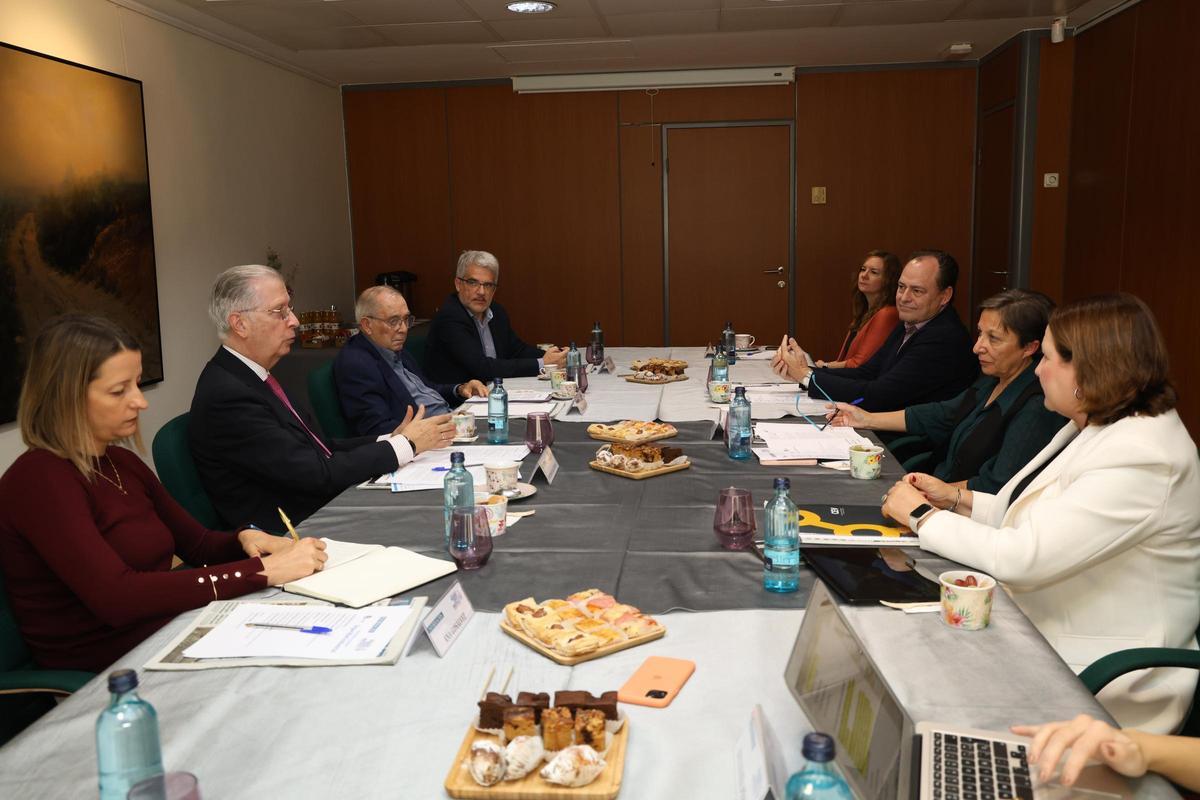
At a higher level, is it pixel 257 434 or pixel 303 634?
pixel 257 434

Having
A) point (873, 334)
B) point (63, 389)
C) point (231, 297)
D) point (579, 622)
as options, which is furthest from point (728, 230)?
point (579, 622)

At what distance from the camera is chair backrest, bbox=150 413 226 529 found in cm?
259

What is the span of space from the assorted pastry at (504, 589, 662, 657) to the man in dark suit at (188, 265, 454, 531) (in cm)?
112

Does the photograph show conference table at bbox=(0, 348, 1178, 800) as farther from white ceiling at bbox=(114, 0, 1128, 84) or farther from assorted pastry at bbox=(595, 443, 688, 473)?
white ceiling at bbox=(114, 0, 1128, 84)

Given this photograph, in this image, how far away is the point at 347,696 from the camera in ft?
4.73

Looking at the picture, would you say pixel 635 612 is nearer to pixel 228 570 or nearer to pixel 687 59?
pixel 228 570

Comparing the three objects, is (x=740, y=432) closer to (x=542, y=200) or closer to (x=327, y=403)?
(x=327, y=403)

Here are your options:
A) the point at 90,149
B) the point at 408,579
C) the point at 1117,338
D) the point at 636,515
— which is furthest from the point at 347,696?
the point at 90,149

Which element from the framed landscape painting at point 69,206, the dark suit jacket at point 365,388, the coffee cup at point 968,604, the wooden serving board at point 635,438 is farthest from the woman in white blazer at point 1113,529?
the framed landscape painting at point 69,206

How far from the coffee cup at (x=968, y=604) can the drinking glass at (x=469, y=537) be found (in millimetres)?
895

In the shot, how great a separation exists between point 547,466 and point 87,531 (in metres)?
1.20

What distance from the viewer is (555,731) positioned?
122 centimetres

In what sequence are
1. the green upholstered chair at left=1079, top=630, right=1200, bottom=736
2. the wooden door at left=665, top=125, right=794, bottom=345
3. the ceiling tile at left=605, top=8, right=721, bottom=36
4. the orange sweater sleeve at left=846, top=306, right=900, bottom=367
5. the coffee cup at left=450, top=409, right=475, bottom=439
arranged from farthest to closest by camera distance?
the wooden door at left=665, top=125, right=794, bottom=345, the ceiling tile at left=605, top=8, right=721, bottom=36, the orange sweater sleeve at left=846, top=306, right=900, bottom=367, the coffee cup at left=450, top=409, right=475, bottom=439, the green upholstered chair at left=1079, top=630, right=1200, bottom=736

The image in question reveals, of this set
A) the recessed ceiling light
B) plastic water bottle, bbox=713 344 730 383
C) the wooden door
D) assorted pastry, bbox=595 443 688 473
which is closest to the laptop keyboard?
assorted pastry, bbox=595 443 688 473
